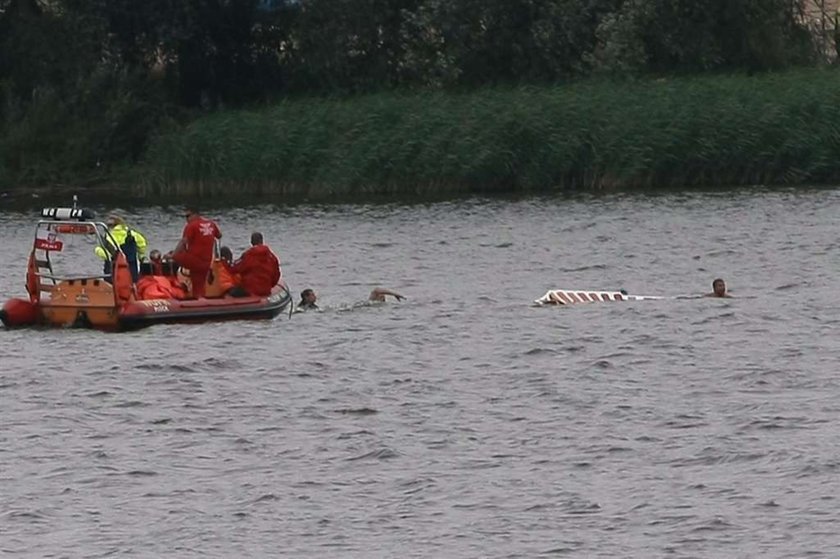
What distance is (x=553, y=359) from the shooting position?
23.8 m

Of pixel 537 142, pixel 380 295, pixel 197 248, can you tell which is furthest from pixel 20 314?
pixel 537 142

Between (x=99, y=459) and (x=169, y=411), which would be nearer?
(x=99, y=459)

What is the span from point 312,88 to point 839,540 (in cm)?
4171

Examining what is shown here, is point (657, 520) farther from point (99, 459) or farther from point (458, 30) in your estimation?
point (458, 30)

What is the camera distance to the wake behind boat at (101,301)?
26078 mm

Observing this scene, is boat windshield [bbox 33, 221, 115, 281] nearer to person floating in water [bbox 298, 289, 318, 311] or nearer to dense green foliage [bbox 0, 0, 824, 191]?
person floating in water [bbox 298, 289, 318, 311]

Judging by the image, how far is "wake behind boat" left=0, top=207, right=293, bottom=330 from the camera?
26.1 m

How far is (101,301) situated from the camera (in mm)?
26125

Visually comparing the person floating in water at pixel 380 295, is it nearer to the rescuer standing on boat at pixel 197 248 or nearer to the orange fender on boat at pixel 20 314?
the rescuer standing on boat at pixel 197 248

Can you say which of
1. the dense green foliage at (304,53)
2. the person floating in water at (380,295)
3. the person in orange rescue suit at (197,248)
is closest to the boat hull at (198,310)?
the person in orange rescue suit at (197,248)

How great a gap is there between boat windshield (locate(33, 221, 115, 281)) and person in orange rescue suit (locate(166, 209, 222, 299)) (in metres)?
0.97

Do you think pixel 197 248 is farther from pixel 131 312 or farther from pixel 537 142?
pixel 537 142

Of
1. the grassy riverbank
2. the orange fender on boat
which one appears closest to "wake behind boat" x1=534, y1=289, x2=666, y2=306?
the orange fender on boat

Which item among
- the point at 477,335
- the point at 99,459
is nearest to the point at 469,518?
the point at 99,459
